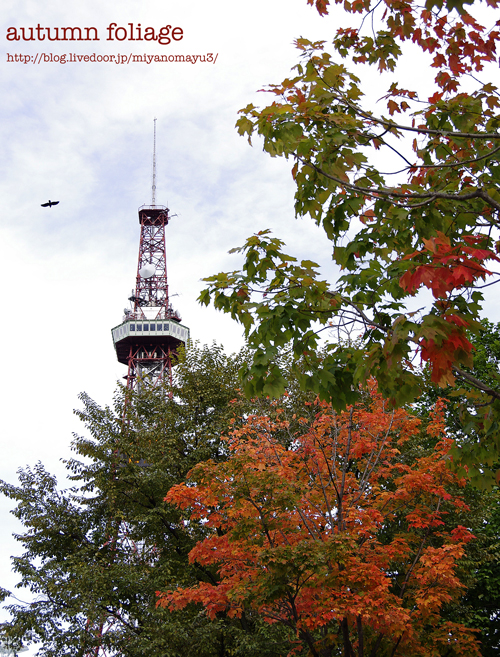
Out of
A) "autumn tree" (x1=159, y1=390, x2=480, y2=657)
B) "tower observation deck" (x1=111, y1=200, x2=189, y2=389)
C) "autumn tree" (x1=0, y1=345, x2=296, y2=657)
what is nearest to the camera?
"autumn tree" (x1=159, y1=390, x2=480, y2=657)

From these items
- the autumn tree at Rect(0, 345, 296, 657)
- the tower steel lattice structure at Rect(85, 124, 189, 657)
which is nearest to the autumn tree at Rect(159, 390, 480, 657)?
the autumn tree at Rect(0, 345, 296, 657)

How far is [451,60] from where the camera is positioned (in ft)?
24.4

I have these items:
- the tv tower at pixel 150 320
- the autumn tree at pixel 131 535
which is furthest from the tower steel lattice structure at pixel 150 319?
the autumn tree at pixel 131 535

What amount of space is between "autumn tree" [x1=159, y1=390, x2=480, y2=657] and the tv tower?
5505cm

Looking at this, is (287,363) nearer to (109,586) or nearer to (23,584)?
(109,586)

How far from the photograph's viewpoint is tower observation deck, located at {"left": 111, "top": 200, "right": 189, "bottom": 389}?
2778 inches

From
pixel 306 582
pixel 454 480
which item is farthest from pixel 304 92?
pixel 454 480

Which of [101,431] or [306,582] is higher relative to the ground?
[101,431]

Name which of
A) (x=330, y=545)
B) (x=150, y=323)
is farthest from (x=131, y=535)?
(x=150, y=323)

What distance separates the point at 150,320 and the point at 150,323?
0.42 metres

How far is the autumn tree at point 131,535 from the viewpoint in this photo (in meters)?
14.5

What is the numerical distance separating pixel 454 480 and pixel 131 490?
10365 mm

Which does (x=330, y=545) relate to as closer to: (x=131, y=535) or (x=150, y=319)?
(x=131, y=535)

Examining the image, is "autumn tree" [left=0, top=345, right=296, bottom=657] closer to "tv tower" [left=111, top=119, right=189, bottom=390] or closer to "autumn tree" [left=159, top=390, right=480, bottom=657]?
"autumn tree" [left=159, top=390, right=480, bottom=657]
